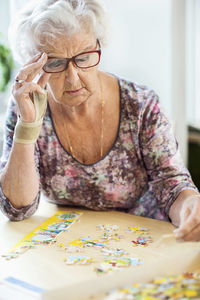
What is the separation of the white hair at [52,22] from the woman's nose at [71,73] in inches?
4.8

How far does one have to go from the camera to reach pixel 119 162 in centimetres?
189

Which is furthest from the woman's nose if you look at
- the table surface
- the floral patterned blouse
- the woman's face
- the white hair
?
the table surface

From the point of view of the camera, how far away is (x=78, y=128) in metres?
1.93

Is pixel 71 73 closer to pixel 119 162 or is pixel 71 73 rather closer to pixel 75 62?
pixel 75 62

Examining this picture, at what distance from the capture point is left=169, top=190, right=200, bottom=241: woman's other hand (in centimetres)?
137

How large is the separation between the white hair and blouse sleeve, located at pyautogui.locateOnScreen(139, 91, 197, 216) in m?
0.38

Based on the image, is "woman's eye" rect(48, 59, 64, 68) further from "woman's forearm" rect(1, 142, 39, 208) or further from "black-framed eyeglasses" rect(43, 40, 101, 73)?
"woman's forearm" rect(1, 142, 39, 208)

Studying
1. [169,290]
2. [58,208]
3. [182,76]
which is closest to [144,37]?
[182,76]

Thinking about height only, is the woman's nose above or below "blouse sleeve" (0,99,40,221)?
above

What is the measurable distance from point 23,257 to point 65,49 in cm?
79

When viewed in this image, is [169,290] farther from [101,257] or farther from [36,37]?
[36,37]

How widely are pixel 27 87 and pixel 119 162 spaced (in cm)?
52

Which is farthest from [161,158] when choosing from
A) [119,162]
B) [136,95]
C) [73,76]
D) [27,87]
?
[27,87]

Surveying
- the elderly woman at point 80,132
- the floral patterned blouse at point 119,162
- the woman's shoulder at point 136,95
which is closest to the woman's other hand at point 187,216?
the elderly woman at point 80,132
